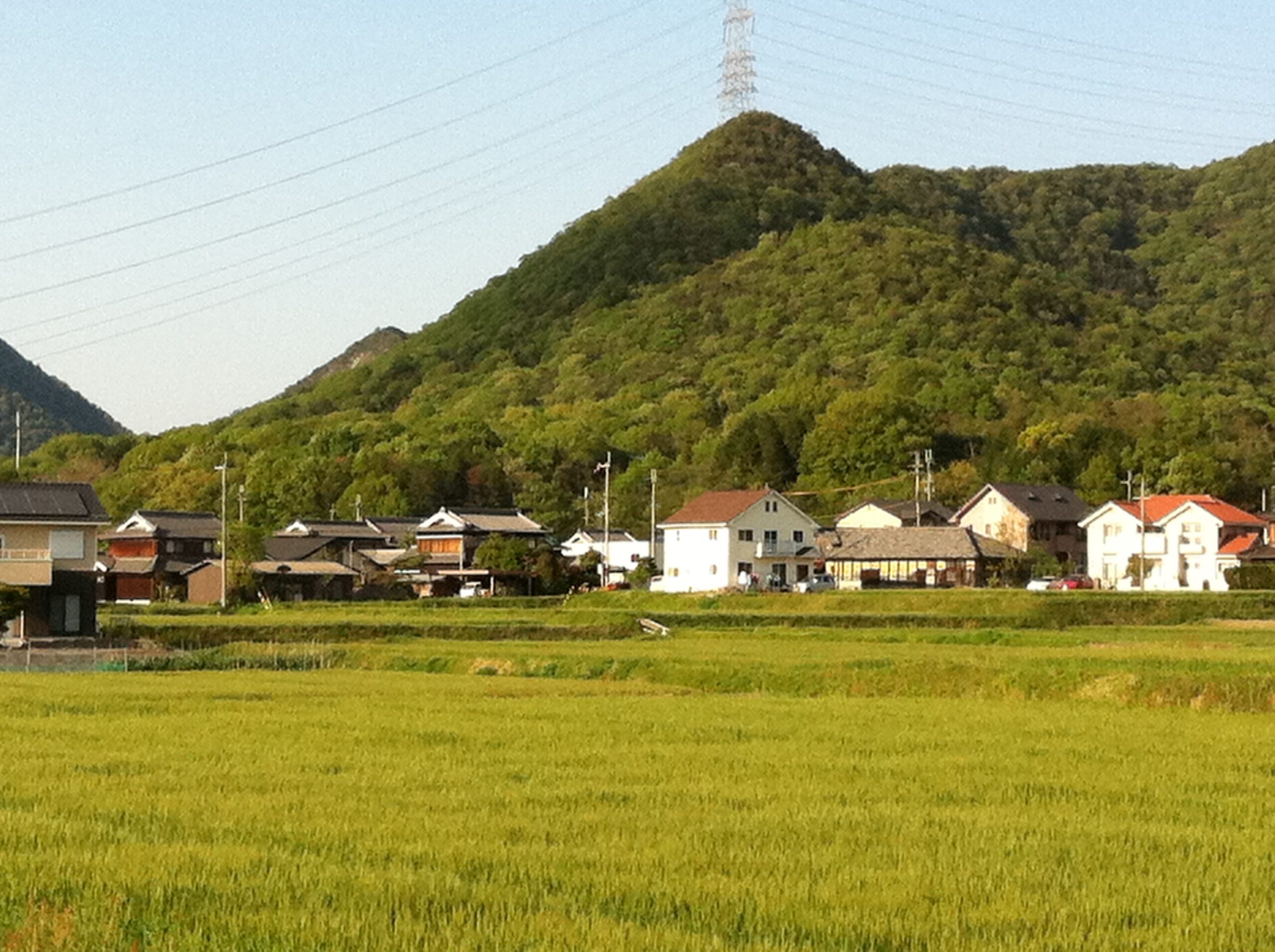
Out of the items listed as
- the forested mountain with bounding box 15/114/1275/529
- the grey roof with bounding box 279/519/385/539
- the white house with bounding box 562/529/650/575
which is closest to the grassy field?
the grey roof with bounding box 279/519/385/539

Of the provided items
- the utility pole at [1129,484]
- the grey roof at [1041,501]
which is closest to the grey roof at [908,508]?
the grey roof at [1041,501]

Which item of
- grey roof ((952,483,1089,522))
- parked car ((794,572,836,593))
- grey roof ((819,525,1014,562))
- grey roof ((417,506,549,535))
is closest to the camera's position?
parked car ((794,572,836,593))

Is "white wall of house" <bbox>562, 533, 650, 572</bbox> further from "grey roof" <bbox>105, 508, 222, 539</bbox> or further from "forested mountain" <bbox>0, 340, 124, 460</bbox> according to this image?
"forested mountain" <bbox>0, 340, 124, 460</bbox>

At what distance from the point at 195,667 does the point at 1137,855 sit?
88.7 ft

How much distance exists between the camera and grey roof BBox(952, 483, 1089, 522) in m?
85.4

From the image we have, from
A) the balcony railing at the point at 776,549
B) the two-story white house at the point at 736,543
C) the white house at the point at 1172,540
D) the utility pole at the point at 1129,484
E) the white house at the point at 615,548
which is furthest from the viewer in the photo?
the white house at the point at 615,548

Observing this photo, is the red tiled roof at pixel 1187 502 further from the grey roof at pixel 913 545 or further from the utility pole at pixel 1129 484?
the grey roof at pixel 913 545

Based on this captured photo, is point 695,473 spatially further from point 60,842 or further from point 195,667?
point 60,842

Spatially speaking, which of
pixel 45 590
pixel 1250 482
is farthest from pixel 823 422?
Answer: pixel 45 590

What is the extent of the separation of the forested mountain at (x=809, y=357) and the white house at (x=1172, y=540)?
1149 centimetres

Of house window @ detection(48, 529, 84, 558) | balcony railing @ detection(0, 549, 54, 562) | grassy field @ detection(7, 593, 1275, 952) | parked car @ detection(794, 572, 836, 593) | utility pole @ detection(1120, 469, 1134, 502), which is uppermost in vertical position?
utility pole @ detection(1120, 469, 1134, 502)

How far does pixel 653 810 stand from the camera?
13422mm

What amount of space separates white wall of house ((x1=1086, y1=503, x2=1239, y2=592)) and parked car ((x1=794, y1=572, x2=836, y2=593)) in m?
12.8

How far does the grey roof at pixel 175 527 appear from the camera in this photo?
264 ft
